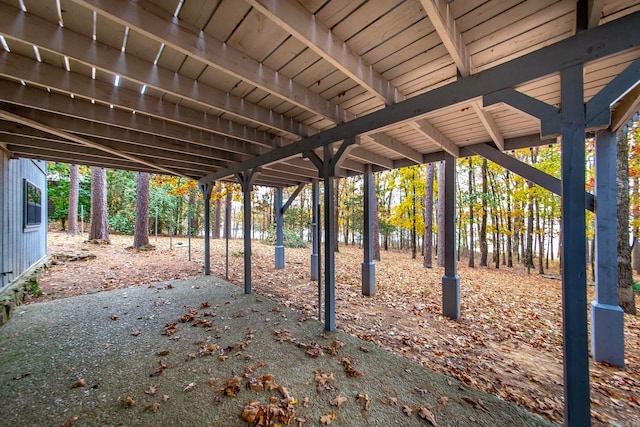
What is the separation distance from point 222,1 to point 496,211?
11666mm

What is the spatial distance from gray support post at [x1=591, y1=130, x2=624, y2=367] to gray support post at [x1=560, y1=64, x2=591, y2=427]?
6.02 ft

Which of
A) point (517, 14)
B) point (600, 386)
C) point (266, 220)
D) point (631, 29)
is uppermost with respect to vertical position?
point (517, 14)

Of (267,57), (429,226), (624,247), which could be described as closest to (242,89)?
(267,57)

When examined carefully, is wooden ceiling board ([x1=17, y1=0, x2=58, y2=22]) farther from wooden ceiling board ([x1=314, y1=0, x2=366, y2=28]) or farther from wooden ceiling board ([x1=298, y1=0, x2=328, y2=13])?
wooden ceiling board ([x1=314, y1=0, x2=366, y2=28])

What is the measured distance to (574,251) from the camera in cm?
166

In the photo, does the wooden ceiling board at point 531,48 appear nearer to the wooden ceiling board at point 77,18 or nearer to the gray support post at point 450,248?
the gray support post at point 450,248

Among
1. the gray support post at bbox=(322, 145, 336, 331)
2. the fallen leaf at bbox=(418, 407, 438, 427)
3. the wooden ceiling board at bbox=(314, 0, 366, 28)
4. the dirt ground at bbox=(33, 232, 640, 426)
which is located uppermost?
the wooden ceiling board at bbox=(314, 0, 366, 28)

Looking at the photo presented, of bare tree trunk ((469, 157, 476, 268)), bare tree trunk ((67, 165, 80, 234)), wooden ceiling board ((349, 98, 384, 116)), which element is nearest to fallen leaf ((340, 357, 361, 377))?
wooden ceiling board ((349, 98, 384, 116))

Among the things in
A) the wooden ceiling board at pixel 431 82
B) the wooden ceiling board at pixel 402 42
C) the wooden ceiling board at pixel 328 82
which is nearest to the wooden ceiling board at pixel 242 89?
the wooden ceiling board at pixel 328 82

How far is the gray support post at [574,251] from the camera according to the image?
1633mm

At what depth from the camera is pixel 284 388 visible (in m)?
2.30

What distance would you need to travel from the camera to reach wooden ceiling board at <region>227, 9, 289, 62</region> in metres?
1.81

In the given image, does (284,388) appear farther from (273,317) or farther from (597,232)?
(597,232)

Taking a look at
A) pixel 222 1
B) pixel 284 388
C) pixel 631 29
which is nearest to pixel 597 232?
pixel 631 29
